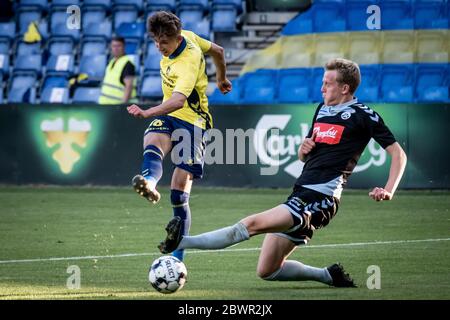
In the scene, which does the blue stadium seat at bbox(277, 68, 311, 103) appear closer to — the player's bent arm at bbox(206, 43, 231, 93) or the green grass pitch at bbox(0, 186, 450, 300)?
the green grass pitch at bbox(0, 186, 450, 300)

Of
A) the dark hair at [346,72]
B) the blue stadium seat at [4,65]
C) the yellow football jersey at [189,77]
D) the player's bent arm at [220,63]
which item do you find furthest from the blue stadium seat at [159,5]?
the dark hair at [346,72]

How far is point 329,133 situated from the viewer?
8000mm

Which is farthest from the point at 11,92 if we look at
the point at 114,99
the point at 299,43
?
the point at 299,43

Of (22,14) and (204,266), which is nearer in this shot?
(204,266)

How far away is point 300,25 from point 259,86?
5.23 feet

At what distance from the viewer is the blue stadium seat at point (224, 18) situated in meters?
21.2

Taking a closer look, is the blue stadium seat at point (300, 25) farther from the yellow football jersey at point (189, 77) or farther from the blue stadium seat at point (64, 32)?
the yellow football jersey at point (189, 77)

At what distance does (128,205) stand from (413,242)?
17.5 feet

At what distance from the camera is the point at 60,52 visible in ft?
72.8

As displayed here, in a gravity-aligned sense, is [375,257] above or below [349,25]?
below

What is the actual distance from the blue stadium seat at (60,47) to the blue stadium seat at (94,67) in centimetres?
87

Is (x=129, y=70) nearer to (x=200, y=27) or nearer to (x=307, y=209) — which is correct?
(x=200, y=27)

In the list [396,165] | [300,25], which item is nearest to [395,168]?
[396,165]

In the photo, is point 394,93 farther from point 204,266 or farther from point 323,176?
point 323,176
